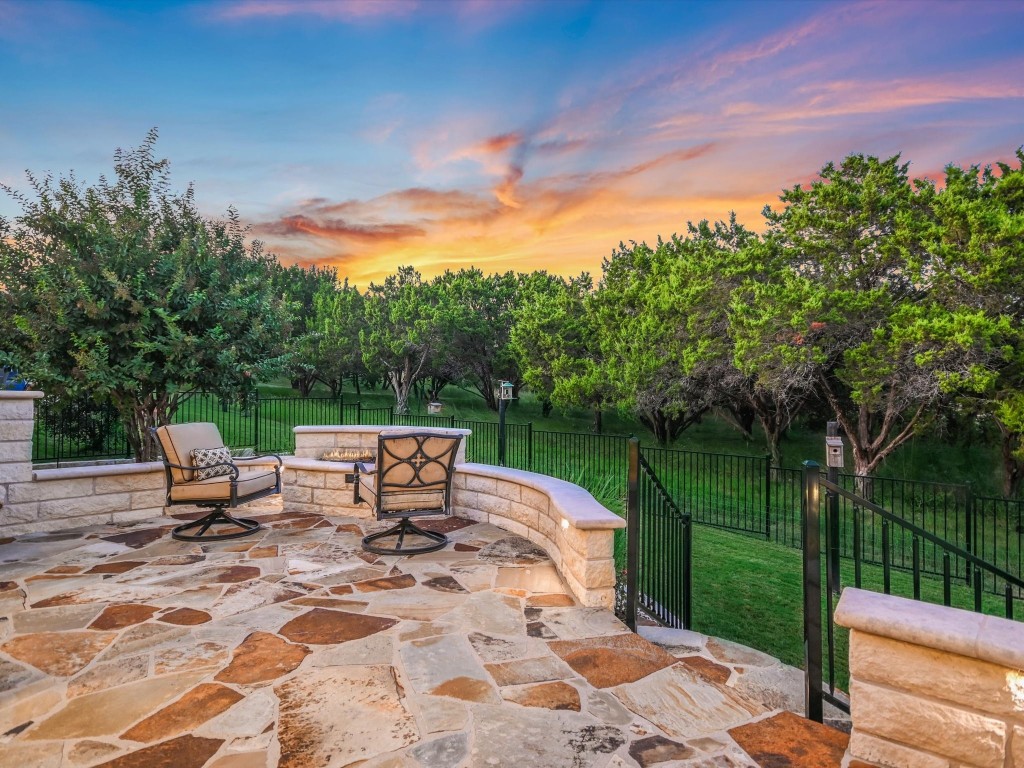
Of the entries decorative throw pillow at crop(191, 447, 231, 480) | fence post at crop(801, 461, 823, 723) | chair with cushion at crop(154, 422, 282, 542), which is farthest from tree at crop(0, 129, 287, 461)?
fence post at crop(801, 461, 823, 723)

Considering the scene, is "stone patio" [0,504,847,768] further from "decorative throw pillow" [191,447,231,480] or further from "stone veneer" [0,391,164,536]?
"stone veneer" [0,391,164,536]

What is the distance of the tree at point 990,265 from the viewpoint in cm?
1036

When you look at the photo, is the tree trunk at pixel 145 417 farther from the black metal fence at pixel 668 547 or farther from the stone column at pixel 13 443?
the black metal fence at pixel 668 547

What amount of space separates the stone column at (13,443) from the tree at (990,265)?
Result: 1444 centimetres

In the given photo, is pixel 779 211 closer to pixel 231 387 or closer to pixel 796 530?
pixel 796 530

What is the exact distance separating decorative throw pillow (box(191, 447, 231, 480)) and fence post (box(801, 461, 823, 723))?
5.36m

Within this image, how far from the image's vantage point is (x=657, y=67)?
8.47 metres

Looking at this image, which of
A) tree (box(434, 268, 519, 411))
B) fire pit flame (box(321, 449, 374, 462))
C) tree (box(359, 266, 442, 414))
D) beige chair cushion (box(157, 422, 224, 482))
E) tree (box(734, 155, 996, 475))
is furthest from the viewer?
tree (box(434, 268, 519, 411))

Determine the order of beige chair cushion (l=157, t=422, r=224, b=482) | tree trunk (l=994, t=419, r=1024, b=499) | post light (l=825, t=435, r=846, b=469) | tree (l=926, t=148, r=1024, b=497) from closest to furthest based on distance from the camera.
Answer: beige chair cushion (l=157, t=422, r=224, b=482) → post light (l=825, t=435, r=846, b=469) → tree (l=926, t=148, r=1024, b=497) → tree trunk (l=994, t=419, r=1024, b=499)

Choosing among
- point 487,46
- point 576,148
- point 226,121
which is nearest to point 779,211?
point 576,148

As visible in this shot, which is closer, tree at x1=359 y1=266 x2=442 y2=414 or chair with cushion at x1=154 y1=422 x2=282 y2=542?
Answer: chair with cushion at x1=154 y1=422 x2=282 y2=542

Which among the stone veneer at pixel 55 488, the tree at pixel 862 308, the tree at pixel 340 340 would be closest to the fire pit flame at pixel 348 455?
the stone veneer at pixel 55 488

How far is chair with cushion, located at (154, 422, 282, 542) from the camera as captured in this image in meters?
5.29

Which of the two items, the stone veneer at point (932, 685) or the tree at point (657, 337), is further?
the tree at point (657, 337)
